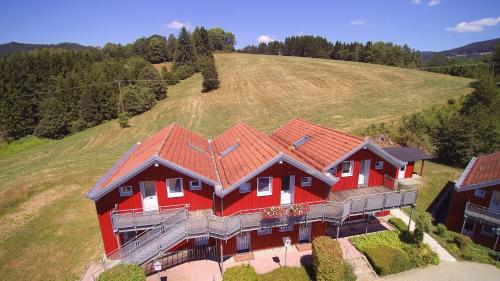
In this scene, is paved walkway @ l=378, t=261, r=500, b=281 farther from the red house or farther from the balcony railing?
the red house

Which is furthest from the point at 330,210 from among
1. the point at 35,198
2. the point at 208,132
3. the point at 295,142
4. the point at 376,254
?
the point at 208,132

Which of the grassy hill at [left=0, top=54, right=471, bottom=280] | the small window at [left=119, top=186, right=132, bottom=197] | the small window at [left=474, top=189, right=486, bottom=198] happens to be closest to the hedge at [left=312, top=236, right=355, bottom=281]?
Answer: the small window at [left=119, top=186, right=132, bottom=197]

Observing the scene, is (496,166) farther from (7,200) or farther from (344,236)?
(7,200)

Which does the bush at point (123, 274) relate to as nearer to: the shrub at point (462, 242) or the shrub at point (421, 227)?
the shrub at point (421, 227)

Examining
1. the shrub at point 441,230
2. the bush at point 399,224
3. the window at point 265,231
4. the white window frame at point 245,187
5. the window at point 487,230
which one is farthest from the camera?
the shrub at point 441,230

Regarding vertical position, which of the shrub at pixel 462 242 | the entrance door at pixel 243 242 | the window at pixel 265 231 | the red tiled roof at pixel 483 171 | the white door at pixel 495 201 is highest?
the red tiled roof at pixel 483 171

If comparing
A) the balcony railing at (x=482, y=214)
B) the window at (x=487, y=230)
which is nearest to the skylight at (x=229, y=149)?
the balcony railing at (x=482, y=214)

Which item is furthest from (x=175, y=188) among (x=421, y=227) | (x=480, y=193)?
(x=480, y=193)
